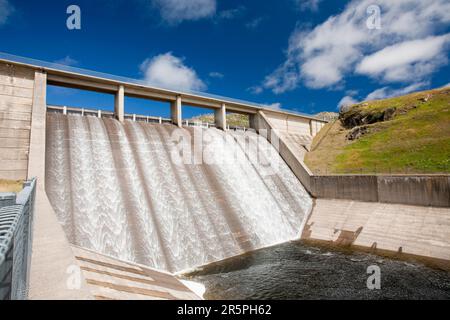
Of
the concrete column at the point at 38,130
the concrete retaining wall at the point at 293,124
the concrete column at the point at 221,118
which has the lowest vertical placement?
the concrete column at the point at 38,130

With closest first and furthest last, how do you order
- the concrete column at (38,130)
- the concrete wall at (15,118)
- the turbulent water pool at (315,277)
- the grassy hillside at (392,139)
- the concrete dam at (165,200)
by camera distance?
the turbulent water pool at (315,277) → the concrete dam at (165,200) → the concrete column at (38,130) → the concrete wall at (15,118) → the grassy hillside at (392,139)

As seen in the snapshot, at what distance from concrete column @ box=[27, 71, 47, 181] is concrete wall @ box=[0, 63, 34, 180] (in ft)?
1.25

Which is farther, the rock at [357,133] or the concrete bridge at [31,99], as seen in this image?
the rock at [357,133]

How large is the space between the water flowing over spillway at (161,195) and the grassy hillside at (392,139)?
7.14m

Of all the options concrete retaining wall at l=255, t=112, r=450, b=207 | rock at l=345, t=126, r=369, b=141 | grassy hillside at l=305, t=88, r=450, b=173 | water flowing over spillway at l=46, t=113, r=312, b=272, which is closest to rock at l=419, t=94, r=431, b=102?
grassy hillside at l=305, t=88, r=450, b=173

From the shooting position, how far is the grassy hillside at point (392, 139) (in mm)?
22906

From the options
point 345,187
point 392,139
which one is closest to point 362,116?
point 392,139

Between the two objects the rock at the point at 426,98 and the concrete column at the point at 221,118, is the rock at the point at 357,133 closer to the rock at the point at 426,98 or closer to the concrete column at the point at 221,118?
the rock at the point at 426,98

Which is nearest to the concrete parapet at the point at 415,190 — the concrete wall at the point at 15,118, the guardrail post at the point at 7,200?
the guardrail post at the point at 7,200

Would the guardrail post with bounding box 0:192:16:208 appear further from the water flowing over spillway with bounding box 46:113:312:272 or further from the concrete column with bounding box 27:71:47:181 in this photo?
the concrete column with bounding box 27:71:47:181

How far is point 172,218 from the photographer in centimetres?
1539

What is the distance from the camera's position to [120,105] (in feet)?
72.5

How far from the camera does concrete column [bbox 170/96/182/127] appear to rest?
83.7 ft

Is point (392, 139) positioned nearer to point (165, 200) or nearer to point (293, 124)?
point (293, 124)
